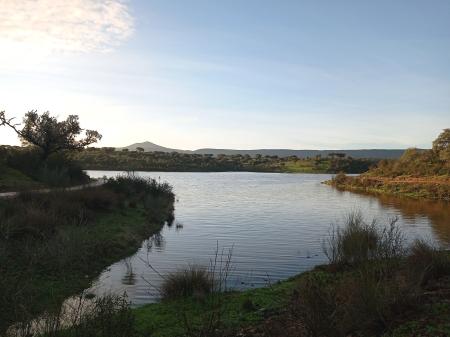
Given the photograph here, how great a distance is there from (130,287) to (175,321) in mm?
5623

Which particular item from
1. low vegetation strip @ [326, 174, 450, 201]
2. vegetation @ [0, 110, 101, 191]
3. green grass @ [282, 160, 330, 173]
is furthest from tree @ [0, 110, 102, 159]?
green grass @ [282, 160, 330, 173]

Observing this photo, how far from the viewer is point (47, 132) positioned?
156ft

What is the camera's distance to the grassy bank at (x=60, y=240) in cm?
966

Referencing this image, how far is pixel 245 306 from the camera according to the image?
40.0 feet

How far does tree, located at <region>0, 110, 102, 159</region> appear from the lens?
47.3m

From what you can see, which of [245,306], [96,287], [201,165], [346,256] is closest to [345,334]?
[245,306]

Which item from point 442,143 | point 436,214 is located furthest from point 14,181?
point 442,143

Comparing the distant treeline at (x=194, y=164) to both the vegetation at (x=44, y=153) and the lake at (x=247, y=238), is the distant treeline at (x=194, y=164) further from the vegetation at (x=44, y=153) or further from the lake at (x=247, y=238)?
the lake at (x=247, y=238)

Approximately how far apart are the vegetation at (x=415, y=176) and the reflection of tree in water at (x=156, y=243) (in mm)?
45901

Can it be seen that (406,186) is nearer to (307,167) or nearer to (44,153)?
(44,153)

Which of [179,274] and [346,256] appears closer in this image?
[179,274]

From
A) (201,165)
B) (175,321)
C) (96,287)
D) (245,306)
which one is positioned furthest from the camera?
(201,165)

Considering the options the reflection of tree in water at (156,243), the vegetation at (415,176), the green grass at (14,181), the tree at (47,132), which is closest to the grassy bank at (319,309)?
the reflection of tree in water at (156,243)

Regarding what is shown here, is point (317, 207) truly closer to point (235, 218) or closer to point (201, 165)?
point (235, 218)
